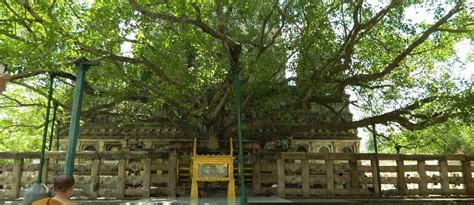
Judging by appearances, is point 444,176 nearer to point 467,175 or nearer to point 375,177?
point 467,175

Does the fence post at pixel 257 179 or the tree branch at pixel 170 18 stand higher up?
the tree branch at pixel 170 18

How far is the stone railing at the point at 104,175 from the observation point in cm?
1124

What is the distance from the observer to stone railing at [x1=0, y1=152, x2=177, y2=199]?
11242mm

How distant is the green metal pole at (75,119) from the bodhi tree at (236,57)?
2.77m

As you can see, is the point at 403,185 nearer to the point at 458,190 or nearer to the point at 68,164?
the point at 458,190

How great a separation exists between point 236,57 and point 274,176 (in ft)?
17.3

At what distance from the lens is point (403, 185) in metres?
11.8

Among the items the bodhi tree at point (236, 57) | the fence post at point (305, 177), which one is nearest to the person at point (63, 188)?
the bodhi tree at point (236, 57)

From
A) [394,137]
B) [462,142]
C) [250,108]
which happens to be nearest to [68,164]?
[250,108]

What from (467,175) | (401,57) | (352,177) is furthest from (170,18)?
(467,175)

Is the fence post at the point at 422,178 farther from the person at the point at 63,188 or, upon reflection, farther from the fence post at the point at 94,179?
the person at the point at 63,188

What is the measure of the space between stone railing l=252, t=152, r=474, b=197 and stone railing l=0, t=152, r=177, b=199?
3.09 m

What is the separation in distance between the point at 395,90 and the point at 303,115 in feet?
20.7

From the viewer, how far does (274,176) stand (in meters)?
12.0
